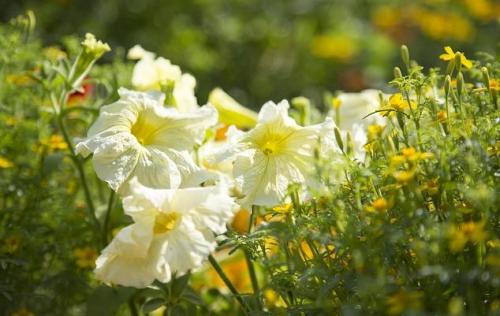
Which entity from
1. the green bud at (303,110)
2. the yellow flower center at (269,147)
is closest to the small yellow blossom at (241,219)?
the green bud at (303,110)

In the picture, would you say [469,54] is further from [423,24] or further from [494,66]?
[494,66]

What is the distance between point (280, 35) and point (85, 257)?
8.83ft

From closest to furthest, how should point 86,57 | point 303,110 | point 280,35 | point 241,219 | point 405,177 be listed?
1. point 405,177
2. point 86,57
3. point 303,110
4. point 241,219
5. point 280,35

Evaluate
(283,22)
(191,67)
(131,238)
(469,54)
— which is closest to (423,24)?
(469,54)

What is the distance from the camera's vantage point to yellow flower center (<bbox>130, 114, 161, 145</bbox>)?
132 cm

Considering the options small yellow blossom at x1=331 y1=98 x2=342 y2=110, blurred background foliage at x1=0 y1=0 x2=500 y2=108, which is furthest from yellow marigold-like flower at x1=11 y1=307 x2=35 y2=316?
blurred background foliage at x1=0 y1=0 x2=500 y2=108

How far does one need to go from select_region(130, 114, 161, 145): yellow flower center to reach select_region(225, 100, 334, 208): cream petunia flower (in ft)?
0.54

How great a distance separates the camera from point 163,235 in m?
1.14

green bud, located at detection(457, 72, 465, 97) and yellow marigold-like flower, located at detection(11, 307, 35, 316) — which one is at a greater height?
green bud, located at detection(457, 72, 465, 97)

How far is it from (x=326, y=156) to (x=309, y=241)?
20 centimetres

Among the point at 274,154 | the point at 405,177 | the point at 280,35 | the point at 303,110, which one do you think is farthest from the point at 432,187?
the point at 280,35

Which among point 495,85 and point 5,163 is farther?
point 5,163

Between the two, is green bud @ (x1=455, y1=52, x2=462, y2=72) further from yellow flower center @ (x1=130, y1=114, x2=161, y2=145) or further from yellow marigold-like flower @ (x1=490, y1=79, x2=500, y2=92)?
yellow flower center @ (x1=130, y1=114, x2=161, y2=145)

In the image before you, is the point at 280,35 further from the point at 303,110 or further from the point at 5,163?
the point at 5,163
